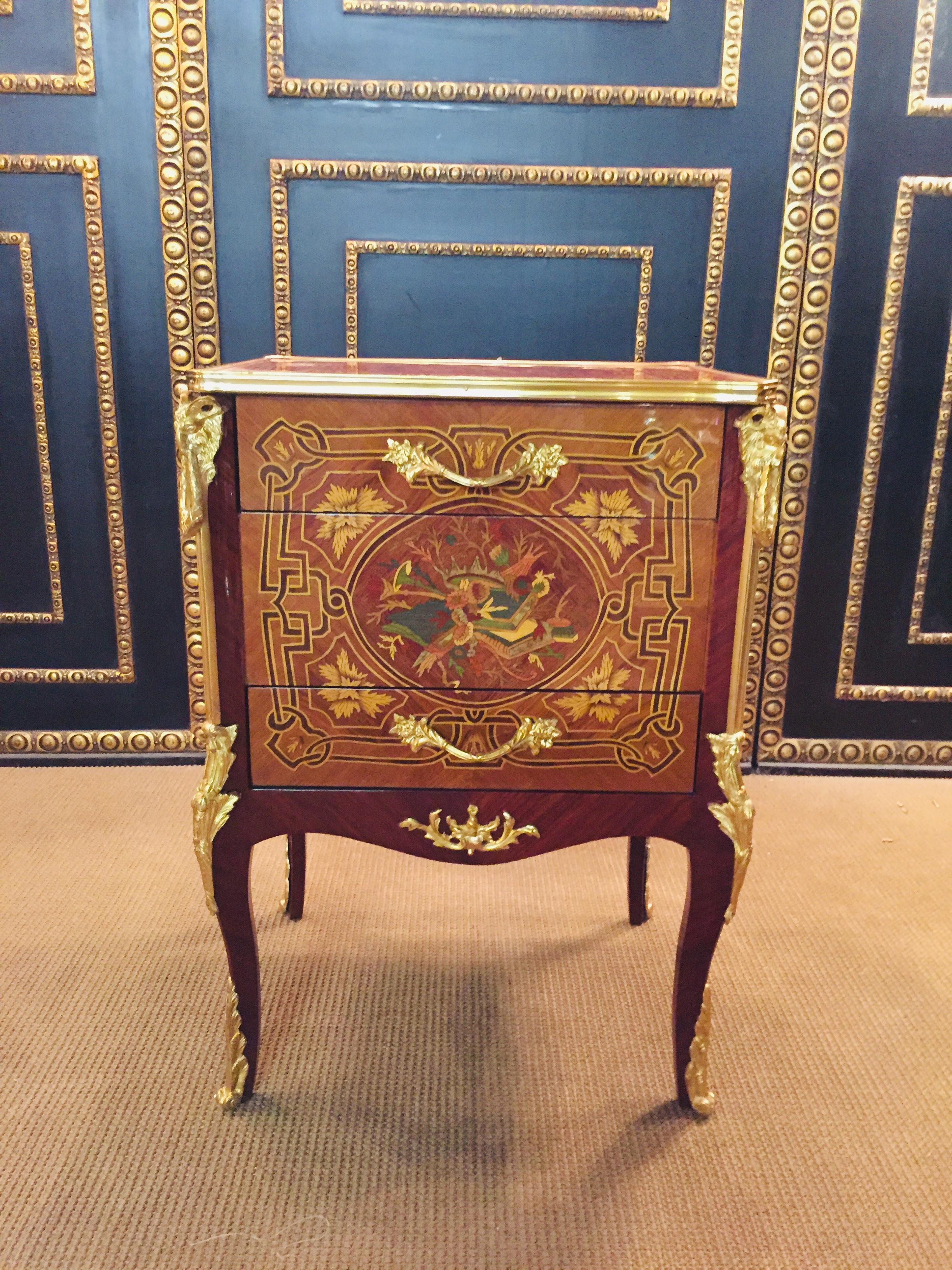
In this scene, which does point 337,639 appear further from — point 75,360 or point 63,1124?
point 75,360

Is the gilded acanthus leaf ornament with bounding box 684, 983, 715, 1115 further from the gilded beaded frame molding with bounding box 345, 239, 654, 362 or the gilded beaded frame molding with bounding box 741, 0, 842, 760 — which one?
the gilded beaded frame molding with bounding box 345, 239, 654, 362

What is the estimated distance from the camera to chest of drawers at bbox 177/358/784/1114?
0.98 meters

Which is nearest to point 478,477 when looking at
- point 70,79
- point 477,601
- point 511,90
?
point 477,601

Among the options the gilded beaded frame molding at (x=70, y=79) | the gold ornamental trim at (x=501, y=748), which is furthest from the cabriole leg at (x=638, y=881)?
the gilded beaded frame molding at (x=70, y=79)

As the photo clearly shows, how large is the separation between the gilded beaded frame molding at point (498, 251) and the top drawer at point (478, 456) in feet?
2.83

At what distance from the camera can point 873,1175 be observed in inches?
42.4

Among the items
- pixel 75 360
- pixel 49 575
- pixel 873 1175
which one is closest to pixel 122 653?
pixel 49 575

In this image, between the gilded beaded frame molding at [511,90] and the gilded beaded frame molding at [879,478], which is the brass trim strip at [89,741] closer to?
the gilded beaded frame molding at [511,90]

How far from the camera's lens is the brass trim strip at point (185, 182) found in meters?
1.71

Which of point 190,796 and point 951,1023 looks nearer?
point 951,1023

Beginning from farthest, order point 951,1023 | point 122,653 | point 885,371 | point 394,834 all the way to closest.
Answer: point 122,653
point 885,371
point 951,1023
point 394,834

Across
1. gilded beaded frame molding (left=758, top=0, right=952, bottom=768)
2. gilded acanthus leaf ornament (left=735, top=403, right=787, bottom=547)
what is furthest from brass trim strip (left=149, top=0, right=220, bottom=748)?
gilded beaded frame molding (left=758, top=0, right=952, bottom=768)

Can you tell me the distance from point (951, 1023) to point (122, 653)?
66.3 inches

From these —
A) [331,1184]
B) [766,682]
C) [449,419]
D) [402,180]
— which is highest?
[402,180]
